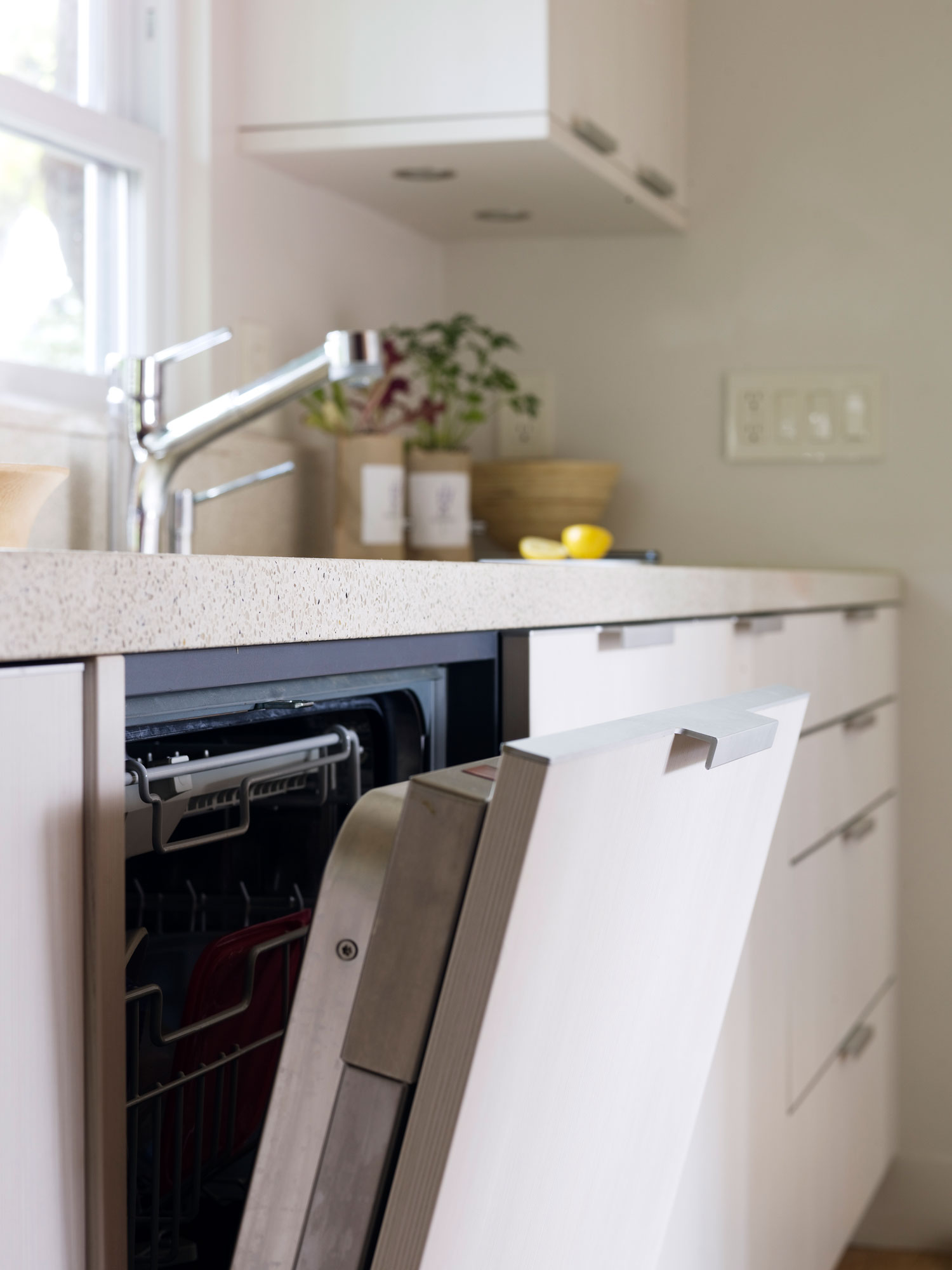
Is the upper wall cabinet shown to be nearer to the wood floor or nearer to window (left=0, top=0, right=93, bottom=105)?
window (left=0, top=0, right=93, bottom=105)

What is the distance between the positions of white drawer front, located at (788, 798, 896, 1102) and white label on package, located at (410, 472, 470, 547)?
0.72 m

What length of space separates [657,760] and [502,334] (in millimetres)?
1896

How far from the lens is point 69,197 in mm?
1646

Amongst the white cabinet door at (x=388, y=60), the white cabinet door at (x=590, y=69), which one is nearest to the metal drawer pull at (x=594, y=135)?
the white cabinet door at (x=590, y=69)

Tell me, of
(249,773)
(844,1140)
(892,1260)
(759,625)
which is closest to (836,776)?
(759,625)

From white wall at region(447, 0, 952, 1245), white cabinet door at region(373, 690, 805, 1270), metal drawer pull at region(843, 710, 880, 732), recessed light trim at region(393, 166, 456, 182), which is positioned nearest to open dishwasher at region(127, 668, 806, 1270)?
white cabinet door at region(373, 690, 805, 1270)

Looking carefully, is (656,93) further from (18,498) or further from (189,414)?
(18,498)

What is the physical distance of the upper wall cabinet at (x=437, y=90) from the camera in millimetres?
1754

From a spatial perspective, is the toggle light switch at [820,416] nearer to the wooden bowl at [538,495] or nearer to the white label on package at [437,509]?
the wooden bowl at [538,495]

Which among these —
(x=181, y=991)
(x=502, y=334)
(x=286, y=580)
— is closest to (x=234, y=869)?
(x=181, y=991)

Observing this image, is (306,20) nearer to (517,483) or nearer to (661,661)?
(517,483)

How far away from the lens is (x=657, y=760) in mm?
654

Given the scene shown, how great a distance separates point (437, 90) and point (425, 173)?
21 cm

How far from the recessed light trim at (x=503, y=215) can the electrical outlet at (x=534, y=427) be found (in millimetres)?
282
